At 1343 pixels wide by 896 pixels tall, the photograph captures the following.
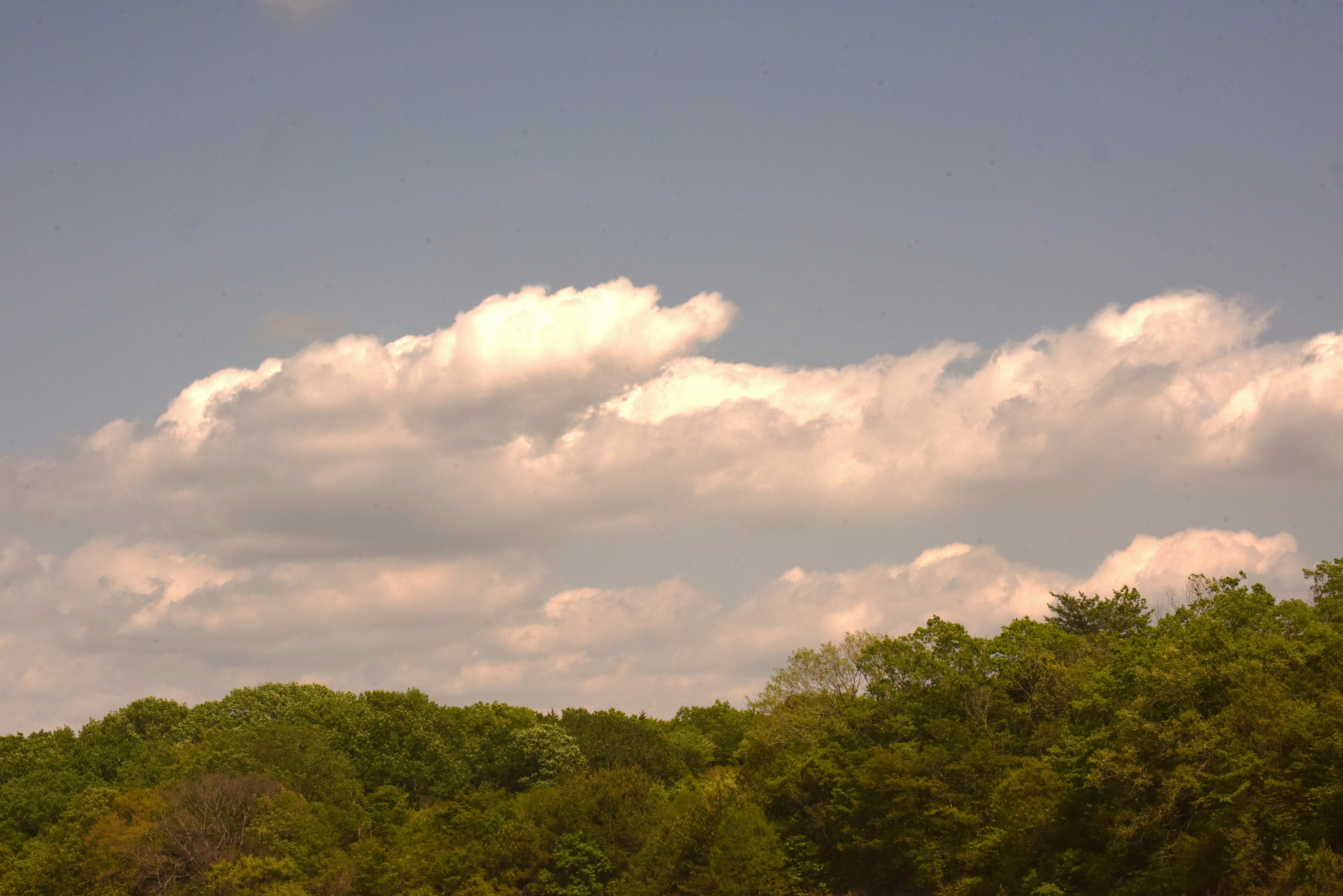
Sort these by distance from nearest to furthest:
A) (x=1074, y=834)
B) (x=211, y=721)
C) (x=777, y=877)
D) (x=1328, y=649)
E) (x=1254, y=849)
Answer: (x=1254, y=849), (x=1328, y=649), (x=1074, y=834), (x=777, y=877), (x=211, y=721)

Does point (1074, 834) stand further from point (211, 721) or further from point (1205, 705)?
point (211, 721)

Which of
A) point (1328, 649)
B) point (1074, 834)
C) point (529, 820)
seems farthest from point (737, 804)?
point (1328, 649)

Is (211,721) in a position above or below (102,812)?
above

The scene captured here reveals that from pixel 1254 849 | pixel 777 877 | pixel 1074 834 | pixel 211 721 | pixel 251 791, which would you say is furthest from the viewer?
pixel 211 721

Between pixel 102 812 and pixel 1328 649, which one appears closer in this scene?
pixel 1328 649

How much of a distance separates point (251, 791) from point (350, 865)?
8.69 metres

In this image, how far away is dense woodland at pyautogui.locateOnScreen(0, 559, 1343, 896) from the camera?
5434 centimetres

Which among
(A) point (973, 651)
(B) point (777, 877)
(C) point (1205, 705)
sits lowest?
(B) point (777, 877)

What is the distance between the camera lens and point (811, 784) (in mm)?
83188

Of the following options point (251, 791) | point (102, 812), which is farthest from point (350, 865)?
point (102, 812)

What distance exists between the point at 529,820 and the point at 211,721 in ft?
139

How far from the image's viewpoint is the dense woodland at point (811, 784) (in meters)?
54.3

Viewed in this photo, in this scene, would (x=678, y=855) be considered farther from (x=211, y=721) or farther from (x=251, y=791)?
(x=211, y=721)

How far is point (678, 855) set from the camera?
8269cm
